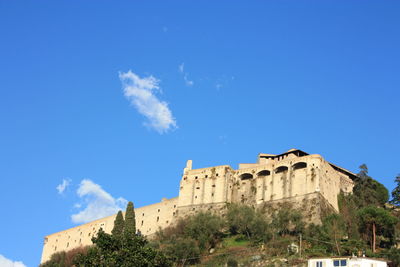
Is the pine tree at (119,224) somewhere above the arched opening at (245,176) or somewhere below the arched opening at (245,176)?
below

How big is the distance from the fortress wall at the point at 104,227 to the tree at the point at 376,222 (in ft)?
77.2

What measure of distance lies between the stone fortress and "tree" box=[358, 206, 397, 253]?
239 inches

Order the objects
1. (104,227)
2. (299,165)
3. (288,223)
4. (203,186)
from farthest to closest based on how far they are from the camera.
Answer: (104,227), (203,186), (299,165), (288,223)

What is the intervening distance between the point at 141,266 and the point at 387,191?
116ft

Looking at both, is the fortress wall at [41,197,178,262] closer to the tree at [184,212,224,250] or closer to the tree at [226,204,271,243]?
the tree at [184,212,224,250]

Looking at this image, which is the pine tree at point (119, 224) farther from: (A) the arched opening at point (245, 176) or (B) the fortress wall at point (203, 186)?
(A) the arched opening at point (245, 176)

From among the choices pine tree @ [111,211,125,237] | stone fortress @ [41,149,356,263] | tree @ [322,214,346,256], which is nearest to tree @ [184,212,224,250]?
stone fortress @ [41,149,356,263]

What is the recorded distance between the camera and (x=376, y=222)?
60344 mm

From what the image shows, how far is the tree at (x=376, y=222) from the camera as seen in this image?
60281 mm

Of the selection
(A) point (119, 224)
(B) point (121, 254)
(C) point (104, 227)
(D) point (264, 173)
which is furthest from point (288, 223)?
Answer: (C) point (104, 227)

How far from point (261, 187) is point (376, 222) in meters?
15.5

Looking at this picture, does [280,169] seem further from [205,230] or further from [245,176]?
[205,230]

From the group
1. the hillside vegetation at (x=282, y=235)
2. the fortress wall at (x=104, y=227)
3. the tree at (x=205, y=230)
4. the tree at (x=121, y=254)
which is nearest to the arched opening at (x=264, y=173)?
the hillside vegetation at (x=282, y=235)

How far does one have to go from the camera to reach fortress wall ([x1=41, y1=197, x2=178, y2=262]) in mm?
78188
